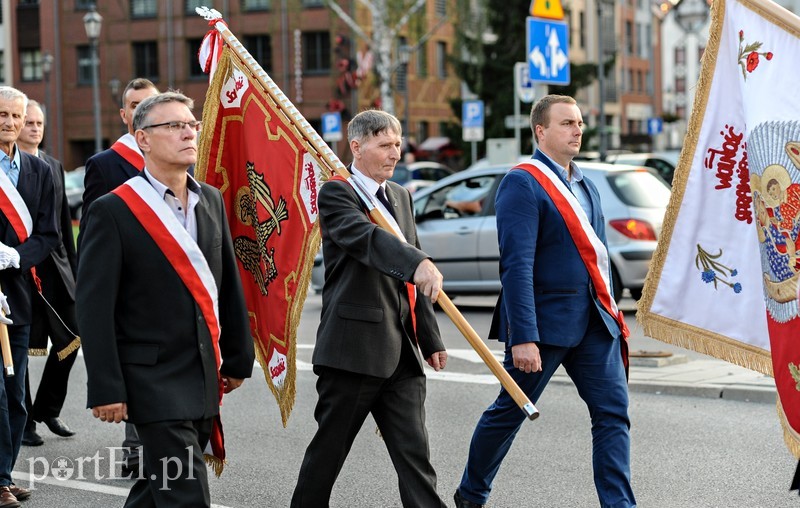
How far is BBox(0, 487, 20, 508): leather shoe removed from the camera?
6000mm

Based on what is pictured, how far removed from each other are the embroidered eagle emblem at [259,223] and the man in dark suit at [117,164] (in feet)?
3.11

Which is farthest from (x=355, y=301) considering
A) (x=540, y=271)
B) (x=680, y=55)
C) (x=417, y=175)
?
(x=680, y=55)

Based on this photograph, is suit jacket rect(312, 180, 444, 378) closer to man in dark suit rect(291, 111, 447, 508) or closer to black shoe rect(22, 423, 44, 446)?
man in dark suit rect(291, 111, 447, 508)

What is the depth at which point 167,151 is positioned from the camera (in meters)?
4.43

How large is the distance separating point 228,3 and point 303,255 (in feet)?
151

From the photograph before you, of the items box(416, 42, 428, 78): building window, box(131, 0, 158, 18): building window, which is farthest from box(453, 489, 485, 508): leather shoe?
box(131, 0, 158, 18): building window

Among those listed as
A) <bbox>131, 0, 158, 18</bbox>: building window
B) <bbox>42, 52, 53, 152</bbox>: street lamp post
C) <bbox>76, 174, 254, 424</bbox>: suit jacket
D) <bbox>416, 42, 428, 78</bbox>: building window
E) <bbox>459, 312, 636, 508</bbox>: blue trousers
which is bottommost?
<bbox>459, 312, 636, 508</bbox>: blue trousers

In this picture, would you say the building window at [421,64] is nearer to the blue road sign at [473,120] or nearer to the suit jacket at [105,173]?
the blue road sign at [473,120]

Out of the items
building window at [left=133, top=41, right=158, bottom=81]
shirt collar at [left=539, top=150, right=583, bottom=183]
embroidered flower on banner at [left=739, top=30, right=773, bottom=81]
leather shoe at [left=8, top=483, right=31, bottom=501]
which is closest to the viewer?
embroidered flower on banner at [left=739, top=30, right=773, bottom=81]

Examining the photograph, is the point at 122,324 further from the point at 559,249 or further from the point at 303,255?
the point at 559,249

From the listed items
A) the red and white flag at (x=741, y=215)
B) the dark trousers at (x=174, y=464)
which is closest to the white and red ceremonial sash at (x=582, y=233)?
the red and white flag at (x=741, y=215)

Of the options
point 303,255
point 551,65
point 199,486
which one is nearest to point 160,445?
point 199,486

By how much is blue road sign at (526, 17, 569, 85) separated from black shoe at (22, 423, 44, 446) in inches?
312

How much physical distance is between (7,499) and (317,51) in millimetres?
43690
